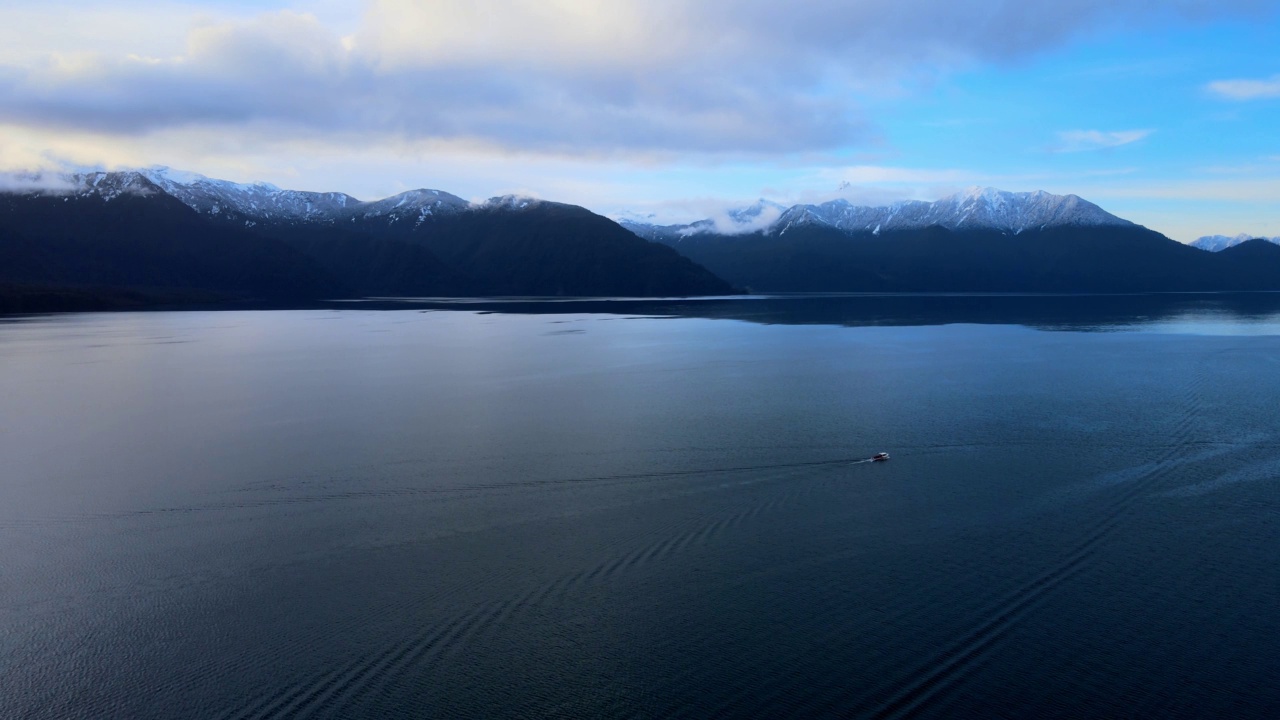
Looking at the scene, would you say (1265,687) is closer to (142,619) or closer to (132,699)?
(132,699)

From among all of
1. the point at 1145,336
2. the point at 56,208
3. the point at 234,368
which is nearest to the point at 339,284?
the point at 56,208

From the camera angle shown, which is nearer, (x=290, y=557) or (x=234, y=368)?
(x=290, y=557)

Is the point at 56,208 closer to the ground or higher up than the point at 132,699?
higher up

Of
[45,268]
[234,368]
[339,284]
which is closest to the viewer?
[234,368]

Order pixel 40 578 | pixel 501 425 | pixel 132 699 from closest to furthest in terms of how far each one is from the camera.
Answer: pixel 132 699
pixel 40 578
pixel 501 425

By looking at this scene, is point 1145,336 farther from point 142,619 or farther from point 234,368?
point 142,619

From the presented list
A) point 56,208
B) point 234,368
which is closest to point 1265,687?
point 234,368
